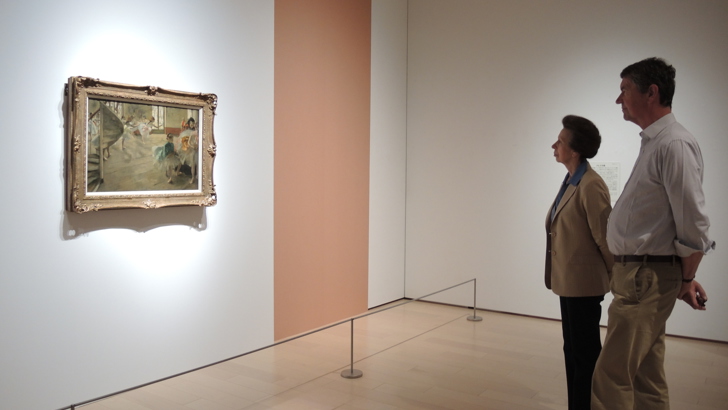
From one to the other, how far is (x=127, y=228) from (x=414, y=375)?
8.31 feet

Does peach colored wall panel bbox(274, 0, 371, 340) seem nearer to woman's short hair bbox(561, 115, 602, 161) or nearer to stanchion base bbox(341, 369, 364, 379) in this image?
stanchion base bbox(341, 369, 364, 379)

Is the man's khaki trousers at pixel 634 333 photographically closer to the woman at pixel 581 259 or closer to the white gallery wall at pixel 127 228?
the woman at pixel 581 259

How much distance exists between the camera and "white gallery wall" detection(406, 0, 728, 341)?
6.09m

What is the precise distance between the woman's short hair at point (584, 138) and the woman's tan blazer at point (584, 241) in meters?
0.13

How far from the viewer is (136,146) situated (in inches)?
177

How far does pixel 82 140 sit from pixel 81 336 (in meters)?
1.36

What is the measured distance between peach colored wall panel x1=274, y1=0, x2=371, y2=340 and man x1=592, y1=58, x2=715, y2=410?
140 inches

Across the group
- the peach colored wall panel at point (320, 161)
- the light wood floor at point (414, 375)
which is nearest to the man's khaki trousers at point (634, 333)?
the light wood floor at point (414, 375)

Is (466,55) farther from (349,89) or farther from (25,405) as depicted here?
(25,405)

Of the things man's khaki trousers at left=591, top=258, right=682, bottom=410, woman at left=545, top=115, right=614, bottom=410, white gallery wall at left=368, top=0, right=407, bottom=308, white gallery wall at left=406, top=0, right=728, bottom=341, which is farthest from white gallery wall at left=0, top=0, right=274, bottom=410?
man's khaki trousers at left=591, top=258, right=682, bottom=410

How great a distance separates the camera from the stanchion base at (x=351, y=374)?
16.1ft

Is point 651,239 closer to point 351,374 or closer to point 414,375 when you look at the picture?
point 414,375

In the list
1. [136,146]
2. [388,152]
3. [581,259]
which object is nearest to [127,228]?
[136,146]

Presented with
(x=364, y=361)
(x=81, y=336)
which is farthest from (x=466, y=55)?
(x=81, y=336)
